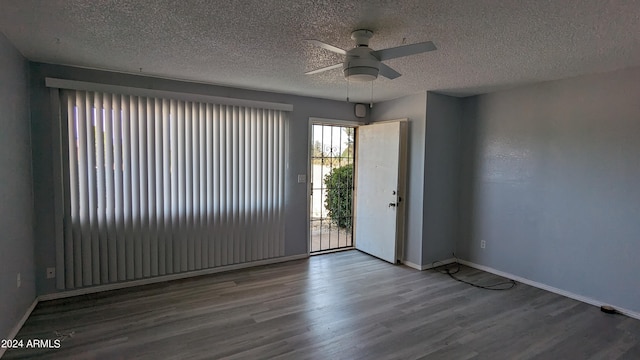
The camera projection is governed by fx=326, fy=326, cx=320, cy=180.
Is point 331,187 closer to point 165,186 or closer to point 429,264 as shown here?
point 429,264

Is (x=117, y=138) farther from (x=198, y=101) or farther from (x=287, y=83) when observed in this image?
(x=287, y=83)

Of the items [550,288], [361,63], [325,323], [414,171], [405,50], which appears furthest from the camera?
[414,171]

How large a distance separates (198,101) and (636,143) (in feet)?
15.0

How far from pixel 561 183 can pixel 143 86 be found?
188 inches

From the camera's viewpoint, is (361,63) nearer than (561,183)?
Yes

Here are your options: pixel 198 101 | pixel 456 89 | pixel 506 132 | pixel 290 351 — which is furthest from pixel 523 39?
pixel 198 101

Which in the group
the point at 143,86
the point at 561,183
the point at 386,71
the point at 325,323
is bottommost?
the point at 325,323

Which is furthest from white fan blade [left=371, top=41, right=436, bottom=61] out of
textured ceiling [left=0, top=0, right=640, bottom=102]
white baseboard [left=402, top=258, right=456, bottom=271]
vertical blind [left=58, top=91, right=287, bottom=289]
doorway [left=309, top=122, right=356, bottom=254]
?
white baseboard [left=402, top=258, right=456, bottom=271]

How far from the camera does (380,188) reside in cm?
483

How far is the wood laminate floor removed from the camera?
253 cm

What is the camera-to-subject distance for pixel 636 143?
10.2ft

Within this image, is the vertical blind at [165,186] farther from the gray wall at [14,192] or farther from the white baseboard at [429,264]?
the white baseboard at [429,264]

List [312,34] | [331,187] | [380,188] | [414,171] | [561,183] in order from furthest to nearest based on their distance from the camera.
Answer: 1. [331,187]
2. [380,188]
3. [414,171]
4. [561,183]
5. [312,34]

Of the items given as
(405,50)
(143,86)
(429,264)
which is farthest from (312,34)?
(429,264)
